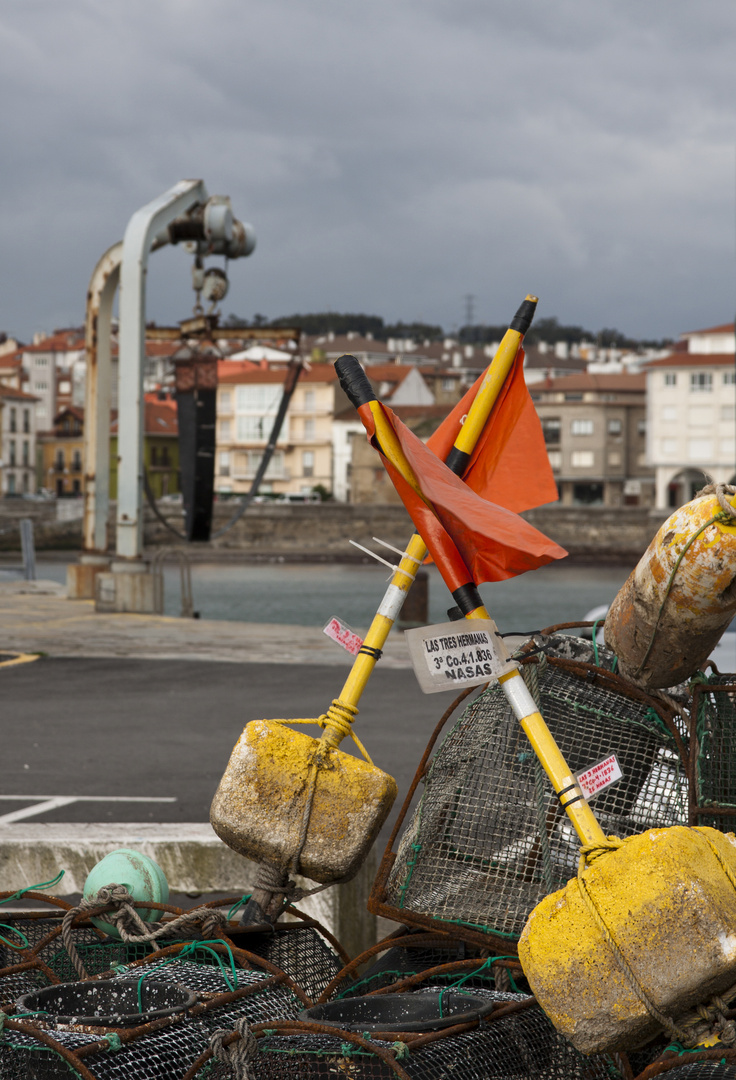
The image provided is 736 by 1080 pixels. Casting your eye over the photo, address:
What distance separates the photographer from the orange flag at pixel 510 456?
4.08 metres

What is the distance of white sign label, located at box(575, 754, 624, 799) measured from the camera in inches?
123

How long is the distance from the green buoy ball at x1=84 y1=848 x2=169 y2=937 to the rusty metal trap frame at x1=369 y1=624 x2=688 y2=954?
843mm

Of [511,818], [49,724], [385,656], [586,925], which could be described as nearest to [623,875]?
[586,925]

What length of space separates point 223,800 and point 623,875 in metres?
1.46

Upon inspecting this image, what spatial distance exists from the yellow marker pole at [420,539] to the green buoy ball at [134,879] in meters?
0.94

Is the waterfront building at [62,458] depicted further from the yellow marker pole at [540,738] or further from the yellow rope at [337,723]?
the yellow marker pole at [540,738]

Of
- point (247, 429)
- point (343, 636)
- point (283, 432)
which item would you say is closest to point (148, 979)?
point (343, 636)

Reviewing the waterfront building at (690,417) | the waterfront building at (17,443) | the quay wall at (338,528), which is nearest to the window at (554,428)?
the waterfront building at (690,417)

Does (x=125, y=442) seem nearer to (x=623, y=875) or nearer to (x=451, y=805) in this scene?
(x=451, y=805)

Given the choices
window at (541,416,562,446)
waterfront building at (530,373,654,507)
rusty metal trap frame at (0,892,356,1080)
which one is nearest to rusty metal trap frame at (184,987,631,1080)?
rusty metal trap frame at (0,892,356,1080)

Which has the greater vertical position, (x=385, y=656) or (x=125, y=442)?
(x=125, y=442)

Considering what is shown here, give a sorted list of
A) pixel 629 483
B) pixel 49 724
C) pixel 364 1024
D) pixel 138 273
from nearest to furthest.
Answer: pixel 364 1024 → pixel 49 724 → pixel 138 273 → pixel 629 483

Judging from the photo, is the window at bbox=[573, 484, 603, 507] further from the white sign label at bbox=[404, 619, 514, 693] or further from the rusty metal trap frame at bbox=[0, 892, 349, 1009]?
the white sign label at bbox=[404, 619, 514, 693]

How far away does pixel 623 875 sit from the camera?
2.89 meters
